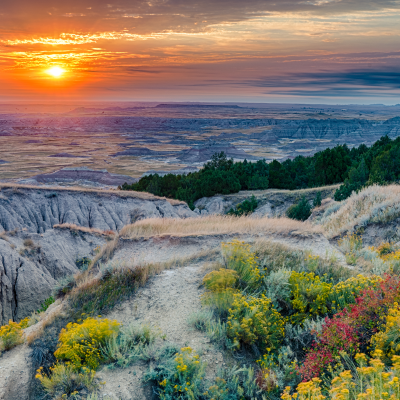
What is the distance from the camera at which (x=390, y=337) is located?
15.4 feet

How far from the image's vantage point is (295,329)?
6.11m

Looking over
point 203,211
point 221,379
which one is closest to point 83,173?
point 203,211

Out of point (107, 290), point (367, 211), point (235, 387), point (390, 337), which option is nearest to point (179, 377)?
point (235, 387)

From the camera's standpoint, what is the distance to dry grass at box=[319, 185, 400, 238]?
1306cm

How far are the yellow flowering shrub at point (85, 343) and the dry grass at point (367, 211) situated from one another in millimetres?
10018

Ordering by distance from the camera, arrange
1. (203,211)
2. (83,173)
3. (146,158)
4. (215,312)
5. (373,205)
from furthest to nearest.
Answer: (146,158) < (83,173) < (203,211) < (373,205) < (215,312)

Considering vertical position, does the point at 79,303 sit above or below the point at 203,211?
above

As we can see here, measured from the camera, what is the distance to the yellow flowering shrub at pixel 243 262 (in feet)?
24.3

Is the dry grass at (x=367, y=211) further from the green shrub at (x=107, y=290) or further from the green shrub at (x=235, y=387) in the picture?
the green shrub at (x=235, y=387)

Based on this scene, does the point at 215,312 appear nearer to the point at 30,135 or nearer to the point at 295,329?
the point at 295,329

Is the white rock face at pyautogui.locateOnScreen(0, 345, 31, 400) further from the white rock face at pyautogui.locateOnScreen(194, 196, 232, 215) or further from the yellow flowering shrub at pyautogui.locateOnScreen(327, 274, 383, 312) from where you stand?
the white rock face at pyautogui.locateOnScreen(194, 196, 232, 215)

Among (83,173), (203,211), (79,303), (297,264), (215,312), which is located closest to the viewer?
(215,312)

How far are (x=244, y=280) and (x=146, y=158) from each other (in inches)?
5062

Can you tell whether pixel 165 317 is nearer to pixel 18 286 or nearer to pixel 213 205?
pixel 18 286
